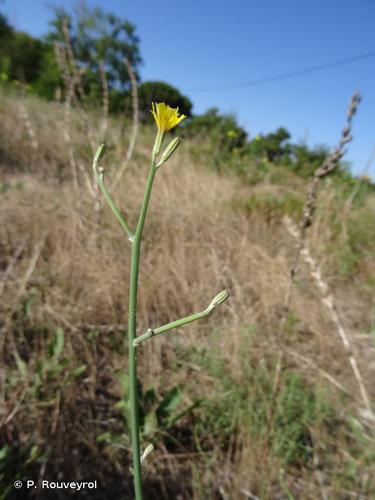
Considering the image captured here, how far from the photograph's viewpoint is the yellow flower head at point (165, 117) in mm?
436

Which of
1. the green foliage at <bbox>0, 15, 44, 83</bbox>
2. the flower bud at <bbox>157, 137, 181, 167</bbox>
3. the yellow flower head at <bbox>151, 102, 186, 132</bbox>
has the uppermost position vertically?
the green foliage at <bbox>0, 15, 44, 83</bbox>

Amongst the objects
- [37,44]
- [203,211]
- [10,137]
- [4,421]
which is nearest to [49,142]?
[10,137]

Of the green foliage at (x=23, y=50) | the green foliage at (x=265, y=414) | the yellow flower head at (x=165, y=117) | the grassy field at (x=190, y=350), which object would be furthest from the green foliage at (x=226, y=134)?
the green foliage at (x=23, y=50)

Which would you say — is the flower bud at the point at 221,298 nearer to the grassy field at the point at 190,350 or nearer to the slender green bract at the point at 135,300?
the slender green bract at the point at 135,300

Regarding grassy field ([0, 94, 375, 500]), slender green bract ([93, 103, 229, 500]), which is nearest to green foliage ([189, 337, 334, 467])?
grassy field ([0, 94, 375, 500])

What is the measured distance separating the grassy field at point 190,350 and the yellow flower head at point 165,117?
0.58 m

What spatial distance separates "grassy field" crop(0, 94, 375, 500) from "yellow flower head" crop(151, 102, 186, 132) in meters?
0.58

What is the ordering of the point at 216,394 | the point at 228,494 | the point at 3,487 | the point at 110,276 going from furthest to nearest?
1. the point at 110,276
2. the point at 216,394
3. the point at 228,494
4. the point at 3,487

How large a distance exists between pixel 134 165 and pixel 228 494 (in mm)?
2705

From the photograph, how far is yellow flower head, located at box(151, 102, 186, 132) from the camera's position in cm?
44

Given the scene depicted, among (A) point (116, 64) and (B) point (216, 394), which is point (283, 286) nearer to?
(B) point (216, 394)

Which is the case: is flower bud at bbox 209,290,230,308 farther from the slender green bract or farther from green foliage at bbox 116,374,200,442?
green foliage at bbox 116,374,200,442

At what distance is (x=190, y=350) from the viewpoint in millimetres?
1331

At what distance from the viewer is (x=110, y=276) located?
5.17 ft
